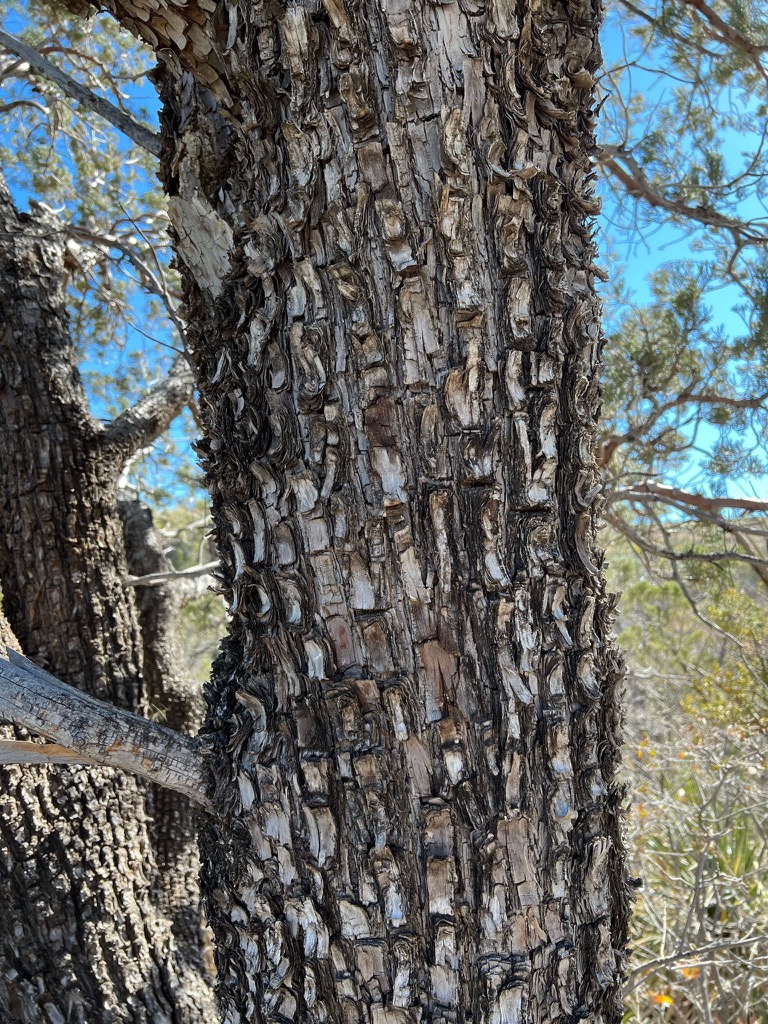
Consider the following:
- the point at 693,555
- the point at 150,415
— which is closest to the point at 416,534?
the point at 150,415

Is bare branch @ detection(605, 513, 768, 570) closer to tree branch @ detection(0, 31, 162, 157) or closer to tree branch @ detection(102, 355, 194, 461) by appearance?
tree branch @ detection(102, 355, 194, 461)

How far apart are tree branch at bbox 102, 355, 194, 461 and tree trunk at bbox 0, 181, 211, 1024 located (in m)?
0.01

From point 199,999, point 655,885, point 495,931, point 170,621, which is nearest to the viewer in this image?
point 495,931

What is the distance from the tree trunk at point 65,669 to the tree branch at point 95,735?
770 mm

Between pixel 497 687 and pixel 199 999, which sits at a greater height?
pixel 497 687

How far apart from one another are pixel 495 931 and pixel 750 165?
9.64 feet

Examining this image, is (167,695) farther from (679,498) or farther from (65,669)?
(679,498)

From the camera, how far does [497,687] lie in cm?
112

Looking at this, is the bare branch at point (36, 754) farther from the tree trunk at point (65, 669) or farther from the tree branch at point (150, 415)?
the tree branch at point (150, 415)

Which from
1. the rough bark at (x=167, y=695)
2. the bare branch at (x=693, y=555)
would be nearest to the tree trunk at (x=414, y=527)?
the rough bark at (x=167, y=695)

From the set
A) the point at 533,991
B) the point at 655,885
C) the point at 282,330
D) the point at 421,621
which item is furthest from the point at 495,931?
the point at 655,885

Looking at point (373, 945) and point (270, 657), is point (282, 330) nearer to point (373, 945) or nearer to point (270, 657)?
point (270, 657)

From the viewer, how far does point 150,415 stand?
2.74 m

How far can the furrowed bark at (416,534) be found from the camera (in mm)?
1110
